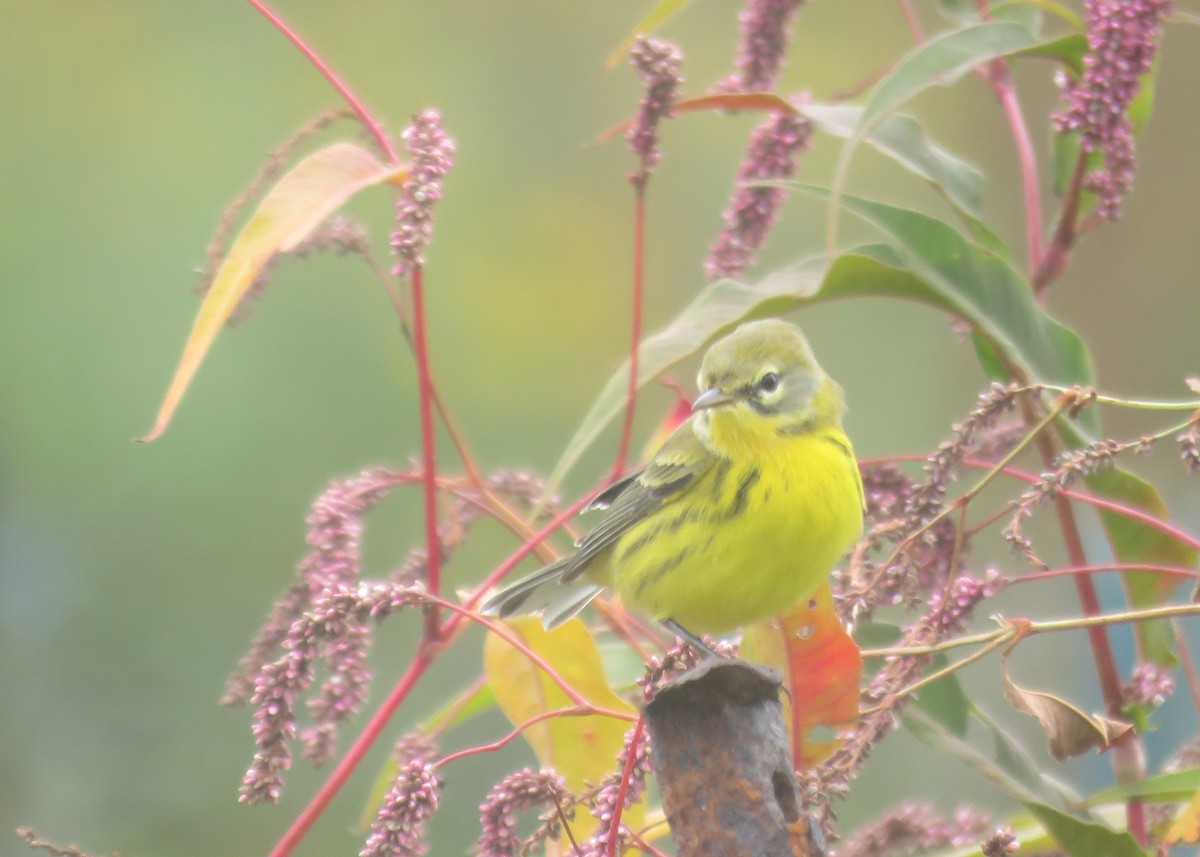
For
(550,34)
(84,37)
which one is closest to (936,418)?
(550,34)

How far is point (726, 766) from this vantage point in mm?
662

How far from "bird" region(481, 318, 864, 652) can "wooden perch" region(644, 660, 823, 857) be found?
18.9 inches

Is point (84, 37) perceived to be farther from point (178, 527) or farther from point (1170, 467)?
point (1170, 467)

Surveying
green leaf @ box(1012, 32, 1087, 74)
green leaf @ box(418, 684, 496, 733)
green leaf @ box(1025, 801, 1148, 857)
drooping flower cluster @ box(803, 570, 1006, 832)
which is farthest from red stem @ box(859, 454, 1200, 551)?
green leaf @ box(418, 684, 496, 733)

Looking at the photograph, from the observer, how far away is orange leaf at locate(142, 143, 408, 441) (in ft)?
2.81

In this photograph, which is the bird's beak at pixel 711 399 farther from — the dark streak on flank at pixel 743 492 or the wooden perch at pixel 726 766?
the wooden perch at pixel 726 766

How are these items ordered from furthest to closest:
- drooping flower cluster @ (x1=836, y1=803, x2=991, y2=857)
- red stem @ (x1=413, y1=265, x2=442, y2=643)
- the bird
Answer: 1. the bird
2. drooping flower cluster @ (x1=836, y1=803, x2=991, y2=857)
3. red stem @ (x1=413, y1=265, x2=442, y2=643)

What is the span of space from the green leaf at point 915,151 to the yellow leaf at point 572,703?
1.52ft

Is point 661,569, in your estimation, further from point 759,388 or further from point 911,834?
point 911,834

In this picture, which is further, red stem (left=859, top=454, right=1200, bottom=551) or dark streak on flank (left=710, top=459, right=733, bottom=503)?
dark streak on flank (left=710, top=459, right=733, bottom=503)

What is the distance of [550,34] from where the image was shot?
11.6 ft

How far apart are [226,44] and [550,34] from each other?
2.78ft

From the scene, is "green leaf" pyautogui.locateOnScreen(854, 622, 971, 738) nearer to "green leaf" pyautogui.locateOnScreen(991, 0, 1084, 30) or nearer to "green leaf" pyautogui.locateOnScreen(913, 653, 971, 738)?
"green leaf" pyautogui.locateOnScreen(913, 653, 971, 738)

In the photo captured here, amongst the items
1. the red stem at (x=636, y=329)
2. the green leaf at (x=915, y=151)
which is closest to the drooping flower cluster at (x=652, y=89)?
the red stem at (x=636, y=329)
